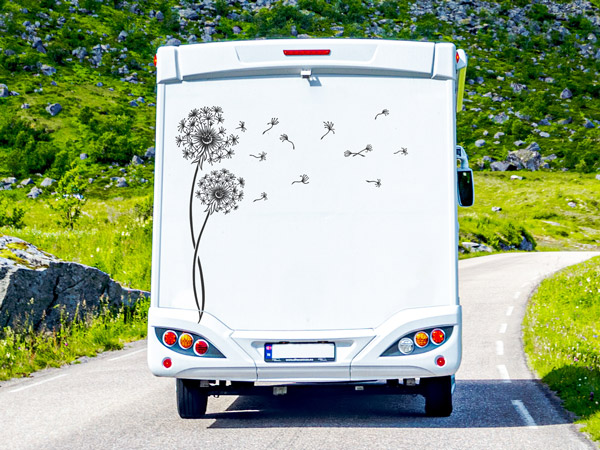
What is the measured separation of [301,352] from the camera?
7199mm

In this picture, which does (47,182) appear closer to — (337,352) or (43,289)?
(43,289)

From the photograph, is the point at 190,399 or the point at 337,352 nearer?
the point at 337,352

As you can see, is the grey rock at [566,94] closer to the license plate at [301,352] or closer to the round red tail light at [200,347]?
the license plate at [301,352]

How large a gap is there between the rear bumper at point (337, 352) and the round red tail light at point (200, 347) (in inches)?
2.2

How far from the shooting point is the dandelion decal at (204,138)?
7430mm

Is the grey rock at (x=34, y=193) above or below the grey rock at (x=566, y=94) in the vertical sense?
below

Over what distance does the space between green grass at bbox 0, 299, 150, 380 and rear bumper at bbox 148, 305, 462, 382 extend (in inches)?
193

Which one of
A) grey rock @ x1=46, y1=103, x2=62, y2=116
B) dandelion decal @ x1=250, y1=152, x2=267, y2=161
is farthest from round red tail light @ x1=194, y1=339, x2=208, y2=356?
grey rock @ x1=46, y1=103, x2=62, y2=116

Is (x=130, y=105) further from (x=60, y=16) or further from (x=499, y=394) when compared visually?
(x=499, y=394)

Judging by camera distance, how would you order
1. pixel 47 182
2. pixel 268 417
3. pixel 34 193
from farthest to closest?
pixel 47 182
pixel 34 193
pixel 268 417

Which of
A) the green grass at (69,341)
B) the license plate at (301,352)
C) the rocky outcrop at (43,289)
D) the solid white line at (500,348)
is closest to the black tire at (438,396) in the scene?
the license plate at (301,352)

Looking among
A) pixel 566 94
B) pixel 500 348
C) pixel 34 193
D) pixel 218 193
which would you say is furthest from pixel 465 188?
pixel 566 94

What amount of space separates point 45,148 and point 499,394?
86.7 metres

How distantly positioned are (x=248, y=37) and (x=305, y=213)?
4849 inches
